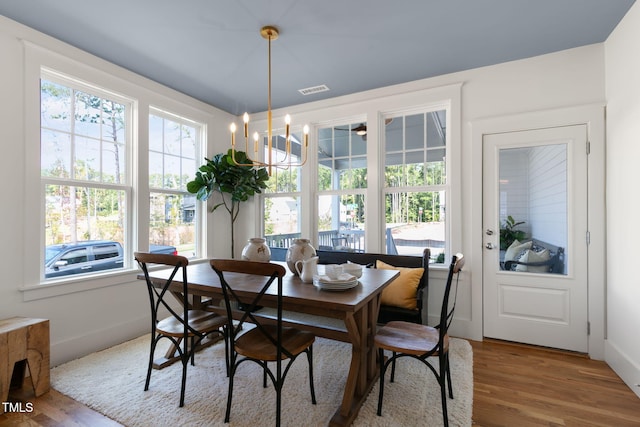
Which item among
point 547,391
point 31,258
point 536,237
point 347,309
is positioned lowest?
point 547,391

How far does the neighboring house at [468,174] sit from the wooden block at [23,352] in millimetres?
388

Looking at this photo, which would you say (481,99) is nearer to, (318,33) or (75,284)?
(318,33)

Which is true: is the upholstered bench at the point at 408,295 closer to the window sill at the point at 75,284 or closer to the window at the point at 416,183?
the window at the point at 416,183

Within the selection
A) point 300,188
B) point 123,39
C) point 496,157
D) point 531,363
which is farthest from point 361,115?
point 531,363

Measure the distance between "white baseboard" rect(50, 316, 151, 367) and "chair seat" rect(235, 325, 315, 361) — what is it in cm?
190

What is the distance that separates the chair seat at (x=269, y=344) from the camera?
1728 mm

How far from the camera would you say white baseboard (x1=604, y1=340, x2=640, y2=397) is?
216cm

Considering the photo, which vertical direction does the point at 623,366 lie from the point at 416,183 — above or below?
below

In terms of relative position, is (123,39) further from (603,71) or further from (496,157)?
(603,71)

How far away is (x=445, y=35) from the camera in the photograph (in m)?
2.58

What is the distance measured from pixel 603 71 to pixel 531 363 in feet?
8.44

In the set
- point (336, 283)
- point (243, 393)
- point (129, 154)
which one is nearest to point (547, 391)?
point (336, 283)

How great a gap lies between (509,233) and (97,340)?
13.3 feet

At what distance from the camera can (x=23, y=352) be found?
6.87ft
